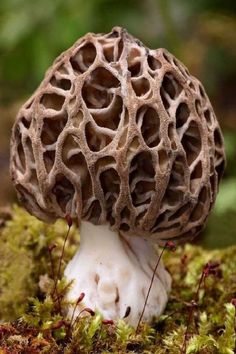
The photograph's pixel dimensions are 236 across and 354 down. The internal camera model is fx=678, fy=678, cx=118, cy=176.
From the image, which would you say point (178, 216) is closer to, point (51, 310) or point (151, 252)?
point (151, 252)

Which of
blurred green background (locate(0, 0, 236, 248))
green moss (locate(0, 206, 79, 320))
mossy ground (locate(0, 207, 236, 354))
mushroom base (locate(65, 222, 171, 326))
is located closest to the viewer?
mossy ground (locate(0, 207, 236, 354))

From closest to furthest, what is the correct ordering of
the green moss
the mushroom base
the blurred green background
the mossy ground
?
the mossy ground
the mushroom base
the green moss
the blurred green background

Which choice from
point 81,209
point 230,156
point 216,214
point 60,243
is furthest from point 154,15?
point 81,209

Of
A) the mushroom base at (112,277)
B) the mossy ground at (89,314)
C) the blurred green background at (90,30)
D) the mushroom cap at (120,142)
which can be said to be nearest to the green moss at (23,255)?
the mossy ground at (89,314)

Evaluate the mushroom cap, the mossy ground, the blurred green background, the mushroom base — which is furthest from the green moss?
the blurred green background

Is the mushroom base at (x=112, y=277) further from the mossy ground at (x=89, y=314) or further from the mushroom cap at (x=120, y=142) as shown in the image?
the mushroom cap at (x=120, y=142)

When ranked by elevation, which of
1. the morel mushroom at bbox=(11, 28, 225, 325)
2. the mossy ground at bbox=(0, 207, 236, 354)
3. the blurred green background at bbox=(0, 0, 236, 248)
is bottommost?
the mossy ground at bbox=(0, 207, 236, 354)

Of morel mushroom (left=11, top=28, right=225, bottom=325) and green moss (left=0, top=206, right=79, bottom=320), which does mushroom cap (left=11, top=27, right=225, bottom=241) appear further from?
green moss (left=0, top=206, right=79, bottom=320)
